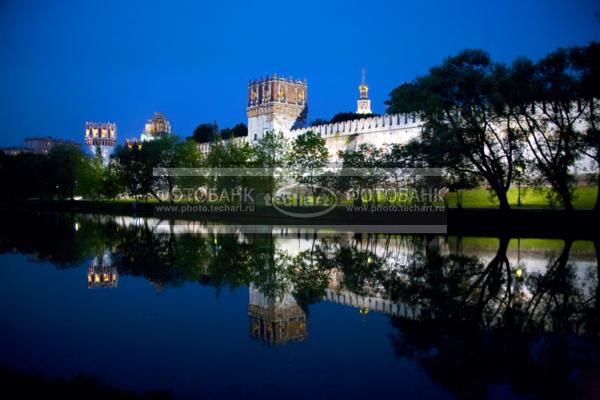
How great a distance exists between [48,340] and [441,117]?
23571mm

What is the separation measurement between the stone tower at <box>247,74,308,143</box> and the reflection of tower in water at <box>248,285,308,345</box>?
54.3m

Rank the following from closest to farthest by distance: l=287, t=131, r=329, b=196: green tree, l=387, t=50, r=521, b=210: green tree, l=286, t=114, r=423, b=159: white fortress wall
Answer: l=387, t=50, r=521, b=210: green tree
l=287, t=131, r=329, b=196: green tree
l=286, t=114, r=423, b=159: white fortress wall

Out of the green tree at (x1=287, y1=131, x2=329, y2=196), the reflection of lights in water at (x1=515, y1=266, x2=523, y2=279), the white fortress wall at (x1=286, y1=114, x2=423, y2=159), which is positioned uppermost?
the white fortress wall at (x1=286, y1=114, x2=423, y2=159)

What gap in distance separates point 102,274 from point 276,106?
175 ft

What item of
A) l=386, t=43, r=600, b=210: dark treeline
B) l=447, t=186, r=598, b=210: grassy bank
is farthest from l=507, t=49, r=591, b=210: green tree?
l=447, t=186, r=598, b=210: grassy bank

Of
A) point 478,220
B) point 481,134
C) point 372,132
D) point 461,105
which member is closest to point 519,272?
point 478,220

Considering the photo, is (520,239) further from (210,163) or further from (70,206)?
(70,206)

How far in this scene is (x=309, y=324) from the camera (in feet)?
25.2

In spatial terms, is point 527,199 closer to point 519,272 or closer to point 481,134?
point 481,134

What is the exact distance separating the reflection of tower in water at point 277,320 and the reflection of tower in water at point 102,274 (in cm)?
358

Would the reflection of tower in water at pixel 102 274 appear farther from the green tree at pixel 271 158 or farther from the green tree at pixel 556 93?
the green tree at pixel 271 158

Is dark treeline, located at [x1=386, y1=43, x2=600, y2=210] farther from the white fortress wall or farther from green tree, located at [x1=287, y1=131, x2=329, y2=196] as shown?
the white fortress wall

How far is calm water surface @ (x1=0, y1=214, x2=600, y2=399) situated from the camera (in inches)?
212

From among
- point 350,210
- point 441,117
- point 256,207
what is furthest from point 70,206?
point 441,117
